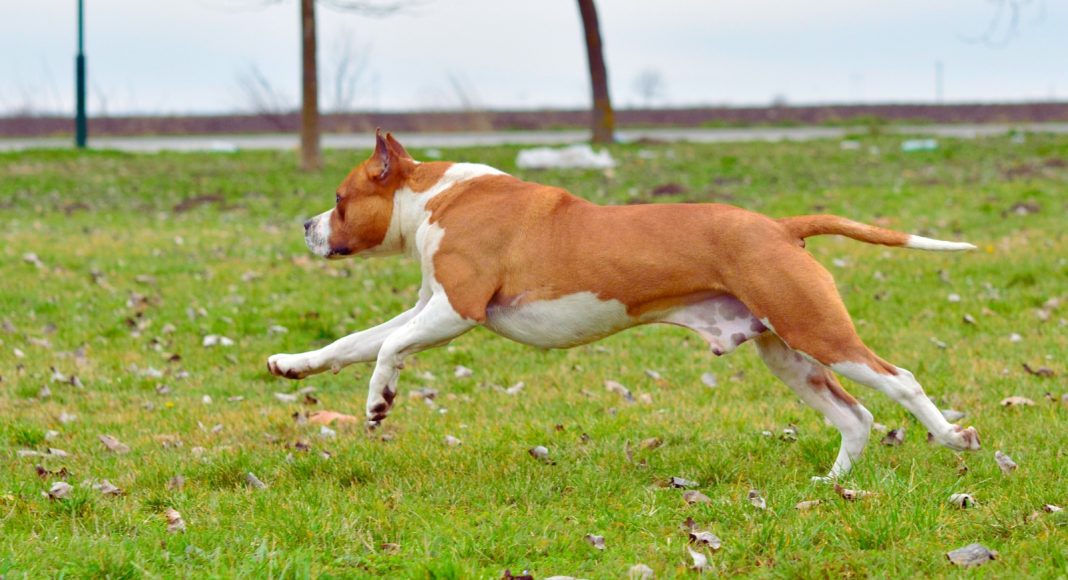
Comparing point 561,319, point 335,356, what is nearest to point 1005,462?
point 561,319

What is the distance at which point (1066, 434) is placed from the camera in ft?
19.5

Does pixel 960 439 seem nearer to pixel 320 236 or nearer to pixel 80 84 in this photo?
pixel 320 236

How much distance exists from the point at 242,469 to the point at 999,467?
3323 millimetres

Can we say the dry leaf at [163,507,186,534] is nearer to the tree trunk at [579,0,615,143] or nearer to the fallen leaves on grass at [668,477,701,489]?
the fallen leaves on grass at [668,477,701,489]

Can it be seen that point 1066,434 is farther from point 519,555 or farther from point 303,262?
point 303,262

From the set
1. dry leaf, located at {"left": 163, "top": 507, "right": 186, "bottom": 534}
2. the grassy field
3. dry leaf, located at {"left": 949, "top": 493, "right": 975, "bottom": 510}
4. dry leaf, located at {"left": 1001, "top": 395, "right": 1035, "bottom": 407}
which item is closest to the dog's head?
the grassy field

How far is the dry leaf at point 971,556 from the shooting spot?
420 centimetres

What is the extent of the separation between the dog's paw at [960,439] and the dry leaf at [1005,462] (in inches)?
7.9

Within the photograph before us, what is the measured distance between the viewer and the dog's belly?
18.0 feet

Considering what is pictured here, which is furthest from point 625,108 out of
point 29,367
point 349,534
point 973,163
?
point 349,534

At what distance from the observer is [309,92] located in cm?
1972

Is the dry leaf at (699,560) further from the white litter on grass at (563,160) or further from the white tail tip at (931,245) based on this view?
the white litter on grass at (563,160)

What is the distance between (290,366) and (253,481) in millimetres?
575

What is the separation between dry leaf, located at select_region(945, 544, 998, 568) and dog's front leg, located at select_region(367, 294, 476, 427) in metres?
2.21
